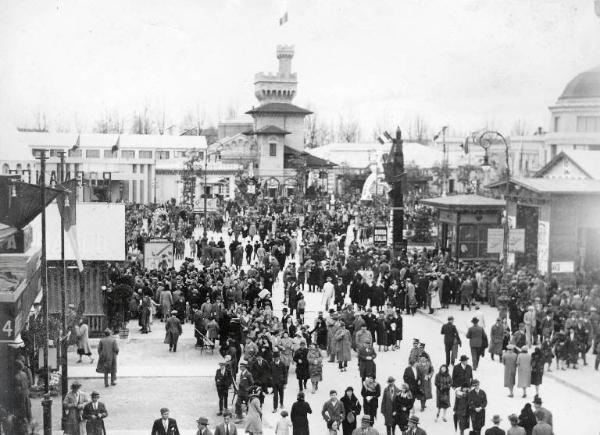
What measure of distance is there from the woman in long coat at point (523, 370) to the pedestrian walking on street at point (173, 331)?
8267mm

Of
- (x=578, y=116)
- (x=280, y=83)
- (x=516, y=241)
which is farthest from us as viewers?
(x=280, y=83)

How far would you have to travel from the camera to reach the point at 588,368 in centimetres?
1966

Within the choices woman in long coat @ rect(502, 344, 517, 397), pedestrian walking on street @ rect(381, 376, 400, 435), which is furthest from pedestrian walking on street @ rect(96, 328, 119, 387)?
woman in long coat @ rect(502, 344, 517, 397)

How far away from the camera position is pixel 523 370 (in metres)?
16.6

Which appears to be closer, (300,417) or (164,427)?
(164,427)

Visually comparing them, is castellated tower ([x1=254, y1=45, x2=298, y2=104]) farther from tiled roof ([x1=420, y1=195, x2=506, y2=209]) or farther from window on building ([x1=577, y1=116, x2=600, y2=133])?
tiled roof ([x1=420, y1=195, x2=506, y2=209])

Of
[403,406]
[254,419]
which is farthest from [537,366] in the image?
[254,419]

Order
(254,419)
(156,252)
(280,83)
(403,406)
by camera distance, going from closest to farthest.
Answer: (254,419)
(403,406)
(156,252)
(280,83)

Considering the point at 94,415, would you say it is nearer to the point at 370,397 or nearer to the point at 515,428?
the point at 370,397

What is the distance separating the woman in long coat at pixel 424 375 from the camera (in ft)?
51.6

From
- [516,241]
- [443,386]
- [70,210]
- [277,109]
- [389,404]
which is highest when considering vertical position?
[277,109]

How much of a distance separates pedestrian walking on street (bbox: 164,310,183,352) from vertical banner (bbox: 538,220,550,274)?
46.6ft

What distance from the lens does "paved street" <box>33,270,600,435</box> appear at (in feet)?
50.7

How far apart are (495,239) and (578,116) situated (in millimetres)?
20335
